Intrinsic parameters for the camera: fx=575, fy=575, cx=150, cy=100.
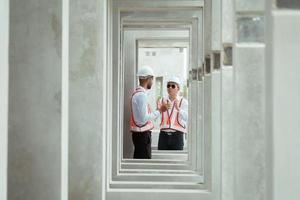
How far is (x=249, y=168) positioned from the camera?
247cm

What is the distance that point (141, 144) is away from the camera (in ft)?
20.7

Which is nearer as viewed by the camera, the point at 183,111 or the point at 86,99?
the point at 86,99

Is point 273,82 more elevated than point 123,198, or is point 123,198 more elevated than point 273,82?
point 273,82

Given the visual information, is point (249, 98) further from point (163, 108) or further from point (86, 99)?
point (163, 108)

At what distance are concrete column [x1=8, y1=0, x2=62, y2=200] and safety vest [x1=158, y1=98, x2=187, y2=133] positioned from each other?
4804 millimetres

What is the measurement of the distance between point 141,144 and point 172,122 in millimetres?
856

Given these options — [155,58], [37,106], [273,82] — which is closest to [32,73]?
[37,106]

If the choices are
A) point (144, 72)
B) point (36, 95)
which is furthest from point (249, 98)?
point (144, 72)

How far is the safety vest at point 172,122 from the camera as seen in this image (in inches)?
275

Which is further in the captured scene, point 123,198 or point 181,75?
point 181,75

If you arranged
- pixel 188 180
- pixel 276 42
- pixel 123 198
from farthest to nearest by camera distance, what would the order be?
pixel 188 180 → pixel 123 198 → pixel 276 42

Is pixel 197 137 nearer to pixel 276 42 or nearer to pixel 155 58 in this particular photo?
pixel 155 58

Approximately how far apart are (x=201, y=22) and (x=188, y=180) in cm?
143

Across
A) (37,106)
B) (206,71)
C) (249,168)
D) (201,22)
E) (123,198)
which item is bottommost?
(123,198)
